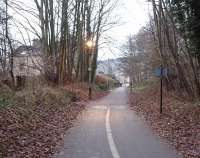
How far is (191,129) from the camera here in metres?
16.8

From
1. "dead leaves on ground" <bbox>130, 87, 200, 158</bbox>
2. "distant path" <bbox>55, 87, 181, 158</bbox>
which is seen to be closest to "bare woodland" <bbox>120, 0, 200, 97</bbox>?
"dead leaves on ground" <bbox>130, 87, 200, 158</bbox>

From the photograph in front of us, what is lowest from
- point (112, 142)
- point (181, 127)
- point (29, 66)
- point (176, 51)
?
point (112, 142)

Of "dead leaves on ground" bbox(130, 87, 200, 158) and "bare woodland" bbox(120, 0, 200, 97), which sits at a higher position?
"bare woodland" bbox(120, 0, 200, 97)

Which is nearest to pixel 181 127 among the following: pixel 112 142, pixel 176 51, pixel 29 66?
pixel 112 142

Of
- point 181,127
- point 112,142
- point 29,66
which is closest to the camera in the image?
point 112,142

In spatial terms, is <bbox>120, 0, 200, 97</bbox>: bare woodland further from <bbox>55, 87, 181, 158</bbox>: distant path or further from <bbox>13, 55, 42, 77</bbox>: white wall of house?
<bbox>13, 55, 42, 77</bbox>: white wall of house

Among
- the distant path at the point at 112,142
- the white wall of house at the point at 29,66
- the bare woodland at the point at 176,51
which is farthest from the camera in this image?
the white wall of house at the point at 29,66

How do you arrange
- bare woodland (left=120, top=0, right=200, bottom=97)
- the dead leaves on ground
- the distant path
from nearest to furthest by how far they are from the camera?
the distant path < the dead leaves on ground < bare woodland (left=120, top=0, right=200, bottom=97)

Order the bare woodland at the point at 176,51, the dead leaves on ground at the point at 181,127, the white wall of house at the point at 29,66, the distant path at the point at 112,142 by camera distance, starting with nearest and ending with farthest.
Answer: the distant path at the point at 112,142, the dead leaves on ground at the point at 181,127, the bare woodland at the point at 176,51, the white wall of house at the point at 29,66

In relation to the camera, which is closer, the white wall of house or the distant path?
the distant path

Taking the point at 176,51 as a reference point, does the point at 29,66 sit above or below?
below

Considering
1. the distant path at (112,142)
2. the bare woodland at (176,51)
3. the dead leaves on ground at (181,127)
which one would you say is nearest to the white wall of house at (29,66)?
the bare woodland at (176,51)

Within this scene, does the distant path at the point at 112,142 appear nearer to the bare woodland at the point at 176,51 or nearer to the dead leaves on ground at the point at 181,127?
the dead leaves on ground at the point at 181,127

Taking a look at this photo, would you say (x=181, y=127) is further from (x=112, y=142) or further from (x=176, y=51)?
(x=176, y=51)
